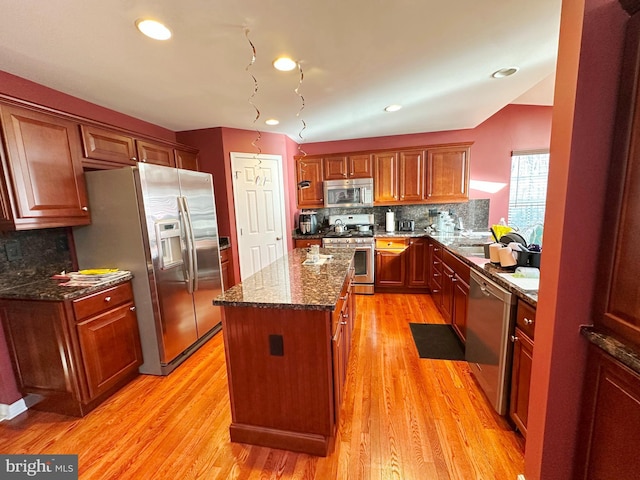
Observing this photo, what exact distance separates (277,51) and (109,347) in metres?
2.39

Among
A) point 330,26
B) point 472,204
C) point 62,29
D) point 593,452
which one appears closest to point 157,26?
point 62,29

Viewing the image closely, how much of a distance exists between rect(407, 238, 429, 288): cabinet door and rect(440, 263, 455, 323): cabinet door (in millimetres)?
705

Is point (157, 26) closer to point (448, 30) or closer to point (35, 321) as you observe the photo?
point (448, 30)

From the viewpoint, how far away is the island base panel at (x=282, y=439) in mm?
1457

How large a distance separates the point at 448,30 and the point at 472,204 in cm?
301

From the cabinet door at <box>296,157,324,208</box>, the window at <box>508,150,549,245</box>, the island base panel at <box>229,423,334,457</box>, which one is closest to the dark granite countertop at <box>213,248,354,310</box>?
the island base panel at <box>229,423,334,457</box>

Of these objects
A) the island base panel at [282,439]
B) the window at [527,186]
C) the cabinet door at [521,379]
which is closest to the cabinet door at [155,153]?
the island base panel at [282,439]

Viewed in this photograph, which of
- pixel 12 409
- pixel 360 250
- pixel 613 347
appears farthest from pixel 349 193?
pixel 12 409

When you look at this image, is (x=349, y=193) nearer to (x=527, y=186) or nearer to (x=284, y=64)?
(x=284, y=64)

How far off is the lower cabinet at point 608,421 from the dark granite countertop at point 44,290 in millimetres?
2694

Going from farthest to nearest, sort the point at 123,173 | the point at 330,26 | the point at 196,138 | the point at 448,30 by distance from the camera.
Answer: the point at 196,138, the point at 123,173, the point at 448,30, the point at 330,26

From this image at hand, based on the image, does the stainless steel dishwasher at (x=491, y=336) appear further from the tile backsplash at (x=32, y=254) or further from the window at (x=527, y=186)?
the tile backsplash at (x=32, y=254)

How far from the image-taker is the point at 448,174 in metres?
3.87

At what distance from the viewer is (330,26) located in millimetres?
1495
